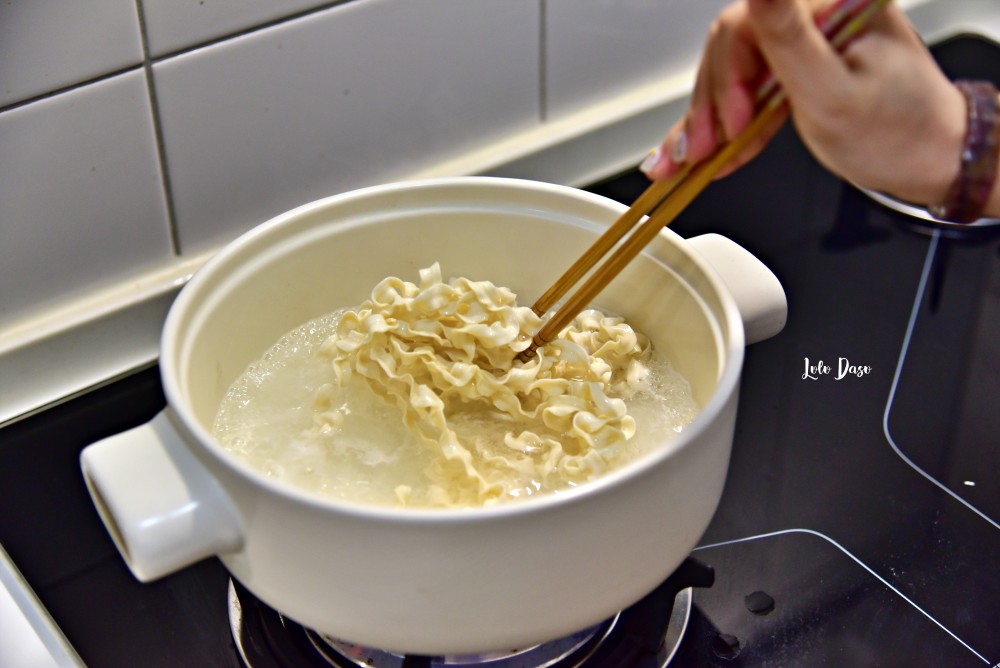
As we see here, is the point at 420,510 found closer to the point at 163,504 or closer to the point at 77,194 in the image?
the point at 163,504

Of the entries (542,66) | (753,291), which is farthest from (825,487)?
(542,66)

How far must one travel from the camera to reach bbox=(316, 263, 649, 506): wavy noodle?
60 cm

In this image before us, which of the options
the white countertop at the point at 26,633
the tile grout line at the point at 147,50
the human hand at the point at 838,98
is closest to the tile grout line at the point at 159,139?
the tile grout line at the point at 147,50

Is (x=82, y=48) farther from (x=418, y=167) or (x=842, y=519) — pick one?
(x=842, y=519)

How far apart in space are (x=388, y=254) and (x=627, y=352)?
0.54 feet

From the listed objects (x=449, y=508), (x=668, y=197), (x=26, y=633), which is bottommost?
(x=26, y=633)

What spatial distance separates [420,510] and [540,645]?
17 cm

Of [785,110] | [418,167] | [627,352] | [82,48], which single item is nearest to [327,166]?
[418,167]

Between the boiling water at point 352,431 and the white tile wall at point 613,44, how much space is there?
1.12 feet

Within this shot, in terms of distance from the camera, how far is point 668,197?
22.0 inches

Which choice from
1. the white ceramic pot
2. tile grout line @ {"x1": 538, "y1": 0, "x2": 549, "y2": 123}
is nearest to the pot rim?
the white ceramic pot

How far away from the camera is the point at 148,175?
0.77 metres

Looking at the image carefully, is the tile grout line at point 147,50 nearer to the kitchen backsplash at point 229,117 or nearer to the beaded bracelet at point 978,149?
the kitchen backsplash at point 229,117

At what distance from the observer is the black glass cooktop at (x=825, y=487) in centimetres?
64
